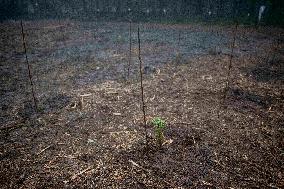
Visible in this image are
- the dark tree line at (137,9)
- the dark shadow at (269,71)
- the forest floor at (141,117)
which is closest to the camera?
the forest floor at (141,117)

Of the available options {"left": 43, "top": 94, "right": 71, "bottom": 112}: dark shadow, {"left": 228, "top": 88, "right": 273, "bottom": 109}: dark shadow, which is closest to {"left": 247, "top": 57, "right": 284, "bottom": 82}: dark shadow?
{"left": 228, "top": 88, "right": 273, "bottom": 109}: dark shadow

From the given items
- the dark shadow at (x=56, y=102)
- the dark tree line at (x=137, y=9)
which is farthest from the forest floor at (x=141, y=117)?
the dark tree line at (x=137, y=9)

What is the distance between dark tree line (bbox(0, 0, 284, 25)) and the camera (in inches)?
539

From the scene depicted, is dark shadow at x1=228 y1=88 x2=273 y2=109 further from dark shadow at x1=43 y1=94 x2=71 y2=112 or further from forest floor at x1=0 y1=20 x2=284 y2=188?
dark shadow at x1=43 y1=94 x2=71 y2=112

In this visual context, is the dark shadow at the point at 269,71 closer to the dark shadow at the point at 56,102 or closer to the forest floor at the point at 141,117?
the forest floor at the point at 141,117

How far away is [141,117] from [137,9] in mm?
11045

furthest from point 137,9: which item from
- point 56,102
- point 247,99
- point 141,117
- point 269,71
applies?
point 141,117

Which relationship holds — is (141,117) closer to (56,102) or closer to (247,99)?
(56,102)

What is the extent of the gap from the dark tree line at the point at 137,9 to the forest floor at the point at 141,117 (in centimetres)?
425

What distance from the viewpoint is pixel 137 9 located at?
1514 centimetres

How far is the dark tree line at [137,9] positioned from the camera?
13695 millimetres

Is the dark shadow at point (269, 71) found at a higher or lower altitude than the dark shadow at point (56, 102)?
higher

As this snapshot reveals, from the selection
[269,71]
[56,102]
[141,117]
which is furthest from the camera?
[269,71]

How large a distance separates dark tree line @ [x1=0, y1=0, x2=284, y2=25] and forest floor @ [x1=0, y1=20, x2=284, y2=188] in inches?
167
